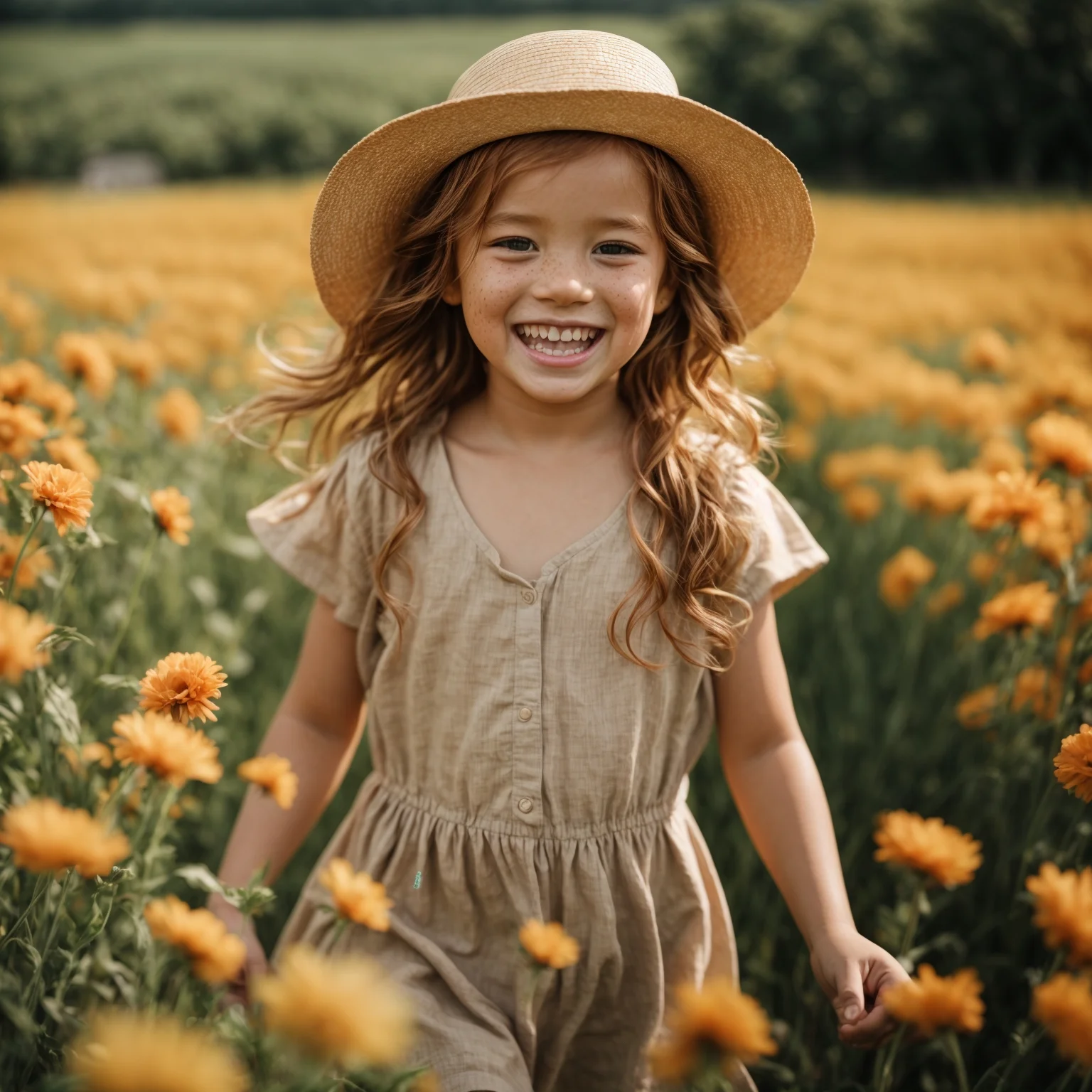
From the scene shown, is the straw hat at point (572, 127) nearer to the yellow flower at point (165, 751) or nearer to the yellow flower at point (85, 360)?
the yellow flower at point (85, 360)

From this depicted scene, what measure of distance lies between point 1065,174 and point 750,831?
112 inches

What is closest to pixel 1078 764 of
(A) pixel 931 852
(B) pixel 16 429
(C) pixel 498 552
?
(A) pixel 931 852

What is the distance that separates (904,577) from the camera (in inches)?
90.8

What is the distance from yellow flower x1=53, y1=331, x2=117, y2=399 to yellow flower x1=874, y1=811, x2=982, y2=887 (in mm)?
1463

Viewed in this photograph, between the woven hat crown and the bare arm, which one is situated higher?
the woven hat crown

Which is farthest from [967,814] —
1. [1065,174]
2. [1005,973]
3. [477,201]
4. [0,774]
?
[1065,174]

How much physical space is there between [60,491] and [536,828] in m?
0.69

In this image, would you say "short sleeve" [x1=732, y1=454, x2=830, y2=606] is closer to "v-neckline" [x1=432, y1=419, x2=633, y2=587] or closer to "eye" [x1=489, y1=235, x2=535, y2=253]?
"v-neckline" [x1=432, y1=419, x2=633, y2=587]

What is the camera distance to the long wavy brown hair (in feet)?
4.28

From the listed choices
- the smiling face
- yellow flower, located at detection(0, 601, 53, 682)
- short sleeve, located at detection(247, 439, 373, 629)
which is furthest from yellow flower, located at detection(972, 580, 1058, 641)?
yellow flower, located at detection(0, 601, 53, 682)

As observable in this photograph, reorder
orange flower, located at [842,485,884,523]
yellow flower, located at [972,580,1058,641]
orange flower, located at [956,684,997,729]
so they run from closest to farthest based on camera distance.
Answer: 1. yellow flower, located at [972,580,1058,641]
2. orange flower, located at [956,684,997,729]
3. orange flower, located at [842,485,884,523]

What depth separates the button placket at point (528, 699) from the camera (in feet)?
4.24

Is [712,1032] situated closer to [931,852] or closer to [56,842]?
[931,852]

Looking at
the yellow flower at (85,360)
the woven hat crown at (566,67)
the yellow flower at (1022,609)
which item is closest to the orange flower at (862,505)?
the yellow flower at (1022,609)
